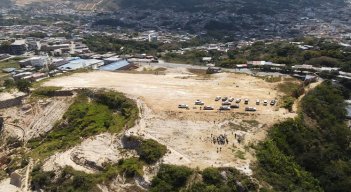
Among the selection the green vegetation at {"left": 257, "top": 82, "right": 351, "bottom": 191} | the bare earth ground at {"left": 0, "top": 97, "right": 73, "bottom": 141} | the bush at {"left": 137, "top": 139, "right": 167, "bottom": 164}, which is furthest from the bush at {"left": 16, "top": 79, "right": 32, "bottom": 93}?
the green vegetation at {"left": 257, "top": 82, "right": 351, "bottom": 191}

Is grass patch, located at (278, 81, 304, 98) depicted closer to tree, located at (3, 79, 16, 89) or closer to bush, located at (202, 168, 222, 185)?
bush, located at (202, 168, 222, 185)

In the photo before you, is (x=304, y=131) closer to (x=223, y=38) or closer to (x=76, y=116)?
(x=76, y=116)

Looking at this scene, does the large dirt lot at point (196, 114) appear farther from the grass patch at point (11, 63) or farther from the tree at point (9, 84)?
the grass patch at point (11, 63)

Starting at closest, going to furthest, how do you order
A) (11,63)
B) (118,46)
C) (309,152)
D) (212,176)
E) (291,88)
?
(212,176)
(309,152)
(291,88)
(11,63)
(118,46)

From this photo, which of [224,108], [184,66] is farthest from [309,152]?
[184,66]

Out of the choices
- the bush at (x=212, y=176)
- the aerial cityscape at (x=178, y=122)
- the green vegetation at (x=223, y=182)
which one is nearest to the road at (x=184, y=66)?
the aerial cityscape at (x=178, y=122)

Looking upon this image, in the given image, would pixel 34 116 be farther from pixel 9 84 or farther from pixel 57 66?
pixel 57 66
